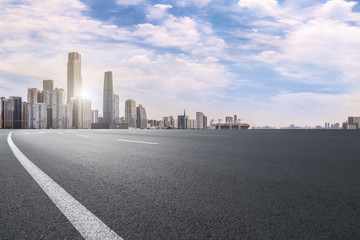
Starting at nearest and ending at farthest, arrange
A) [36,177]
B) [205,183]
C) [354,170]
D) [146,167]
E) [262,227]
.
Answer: [262,227]
[205,183]
[36,177]
[354,170]
[146,167]

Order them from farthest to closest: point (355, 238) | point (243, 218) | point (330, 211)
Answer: point (330, 211)
point (243, 218)
point (355, 238)

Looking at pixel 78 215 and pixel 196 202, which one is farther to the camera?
pixel 196 202

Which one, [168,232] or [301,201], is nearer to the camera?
[168,232]

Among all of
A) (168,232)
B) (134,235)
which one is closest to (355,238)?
(168,232)

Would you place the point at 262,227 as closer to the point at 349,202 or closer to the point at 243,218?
the point at 243,218

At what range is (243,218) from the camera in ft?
7.93

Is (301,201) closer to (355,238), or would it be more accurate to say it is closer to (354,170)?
(355,238)

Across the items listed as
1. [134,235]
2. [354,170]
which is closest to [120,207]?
[134,235]

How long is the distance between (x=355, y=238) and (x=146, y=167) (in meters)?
3.71

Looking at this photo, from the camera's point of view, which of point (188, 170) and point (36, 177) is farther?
point (188, 170)

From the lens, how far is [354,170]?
4.80 meters

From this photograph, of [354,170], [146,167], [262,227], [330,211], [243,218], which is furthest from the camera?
[146,167]

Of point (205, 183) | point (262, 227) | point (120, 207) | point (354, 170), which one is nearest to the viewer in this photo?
point (262, 227)

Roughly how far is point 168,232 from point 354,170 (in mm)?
4056
